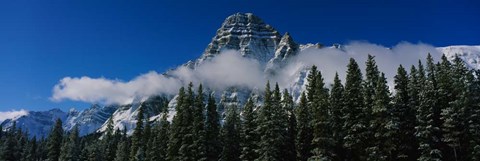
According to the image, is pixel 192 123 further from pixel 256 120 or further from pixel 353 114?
pixel 353 114

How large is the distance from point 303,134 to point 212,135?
14167 mm

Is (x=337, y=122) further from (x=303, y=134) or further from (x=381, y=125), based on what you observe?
(x=381, y=125)

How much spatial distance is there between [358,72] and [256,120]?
52.2 feet

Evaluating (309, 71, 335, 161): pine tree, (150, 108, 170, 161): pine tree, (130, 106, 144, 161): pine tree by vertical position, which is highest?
(130, 106, 144, 161): pine tree

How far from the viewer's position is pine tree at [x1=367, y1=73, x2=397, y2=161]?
57250 millimetres

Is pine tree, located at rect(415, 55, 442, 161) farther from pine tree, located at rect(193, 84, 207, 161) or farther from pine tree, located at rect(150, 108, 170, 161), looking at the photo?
pine tree, located at rect(150, 108, 170, 161)

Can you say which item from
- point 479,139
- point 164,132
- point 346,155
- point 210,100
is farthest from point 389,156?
point 164,132

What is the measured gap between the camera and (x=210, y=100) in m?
80.9

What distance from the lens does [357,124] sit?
59.8m

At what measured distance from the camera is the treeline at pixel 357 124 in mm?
58562

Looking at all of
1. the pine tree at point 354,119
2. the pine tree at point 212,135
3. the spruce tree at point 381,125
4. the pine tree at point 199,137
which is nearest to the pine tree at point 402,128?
the spruce tree at point 381,125

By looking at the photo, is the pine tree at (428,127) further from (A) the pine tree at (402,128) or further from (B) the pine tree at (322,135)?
(B) the pine tree at (322,135)

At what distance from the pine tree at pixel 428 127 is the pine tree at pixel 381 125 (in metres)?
4.19

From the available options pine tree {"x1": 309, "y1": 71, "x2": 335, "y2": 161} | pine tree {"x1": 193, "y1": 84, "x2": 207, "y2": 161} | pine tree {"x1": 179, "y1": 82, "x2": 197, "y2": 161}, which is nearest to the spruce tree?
pine tree {"x1": 309, "y1": 71, "x2": 335, "y2": 161}
